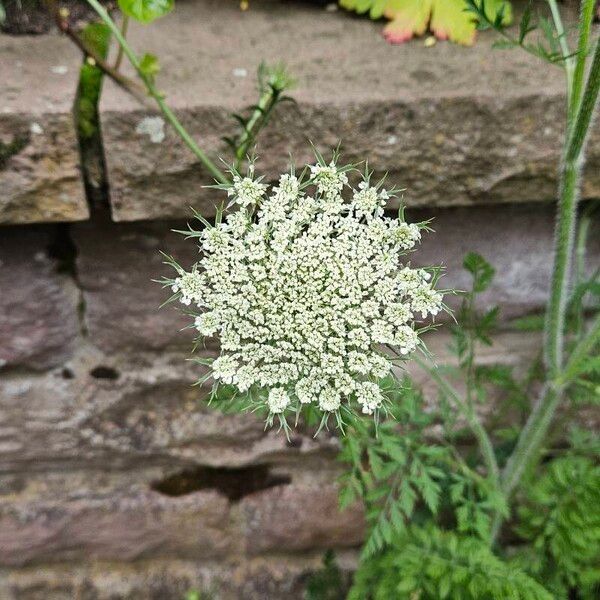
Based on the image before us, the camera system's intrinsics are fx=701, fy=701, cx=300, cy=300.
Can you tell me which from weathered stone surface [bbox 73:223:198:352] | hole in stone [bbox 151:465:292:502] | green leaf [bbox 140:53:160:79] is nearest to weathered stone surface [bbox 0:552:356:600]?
hole in stone [bbox 151:465:292:502]

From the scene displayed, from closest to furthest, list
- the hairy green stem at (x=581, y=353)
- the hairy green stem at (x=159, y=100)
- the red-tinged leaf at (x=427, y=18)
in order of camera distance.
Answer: the hairy green stem at (x=159, y=100)
the hairy green stem at (x=581, y=353)
the red-tinged leaf at (x=427, y=18)

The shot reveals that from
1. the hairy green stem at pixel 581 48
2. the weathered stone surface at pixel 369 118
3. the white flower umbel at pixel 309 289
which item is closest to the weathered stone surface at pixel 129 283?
the weathered stone surface at pixel 369 118

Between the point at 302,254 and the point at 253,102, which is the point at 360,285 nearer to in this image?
the point at 302,254

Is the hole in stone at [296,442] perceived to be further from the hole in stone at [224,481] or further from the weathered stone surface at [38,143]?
the weathered stone surface at [38,143]

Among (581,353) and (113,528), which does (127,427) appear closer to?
(113,528)

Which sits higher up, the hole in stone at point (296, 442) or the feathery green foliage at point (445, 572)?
the hole in stone at point (296, 442)

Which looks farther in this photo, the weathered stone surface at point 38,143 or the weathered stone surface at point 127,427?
the weathered stone surface at point 127,427

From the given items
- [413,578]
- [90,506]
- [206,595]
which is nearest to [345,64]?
[413,578]
